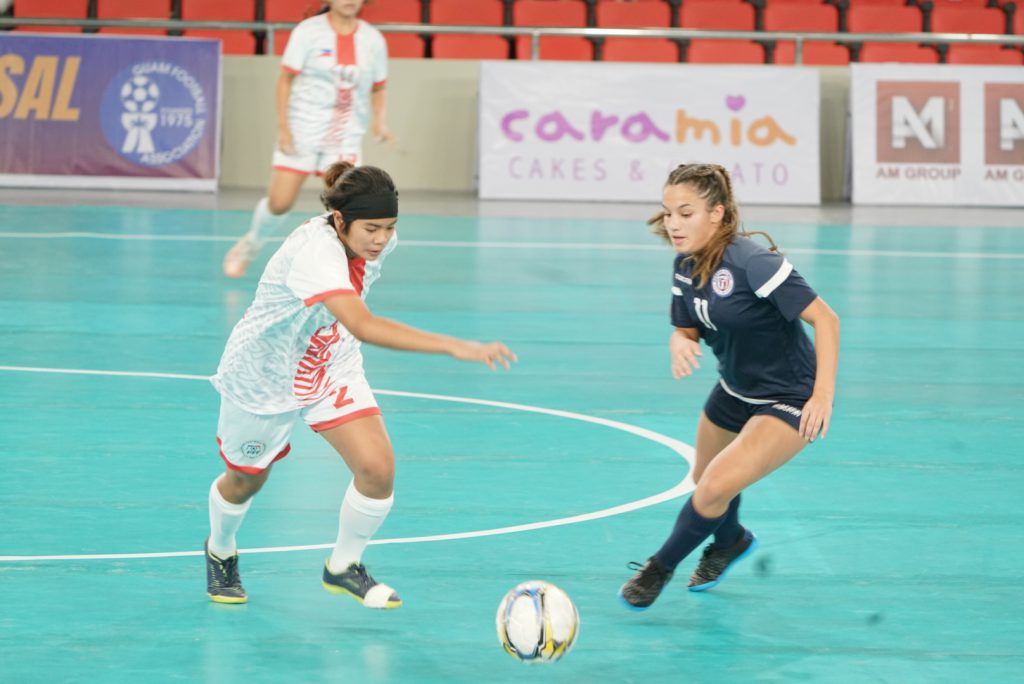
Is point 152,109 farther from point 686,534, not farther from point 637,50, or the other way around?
point 686,534

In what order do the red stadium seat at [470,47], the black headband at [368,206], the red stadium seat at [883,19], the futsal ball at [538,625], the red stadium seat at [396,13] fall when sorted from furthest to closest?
1. the red stadium seat at [883,19]
2. the red stadium seat at [396,13]
3. the red stadium seat at [470,47]
4. the black headband at [368,206]
5. the futsal ball at [538,625]

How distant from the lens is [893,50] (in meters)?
20.3

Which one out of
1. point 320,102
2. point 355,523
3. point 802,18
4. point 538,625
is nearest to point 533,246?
point 320,102

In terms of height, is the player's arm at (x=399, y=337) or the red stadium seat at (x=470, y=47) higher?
the red stadium seat at (x=470, y=47)

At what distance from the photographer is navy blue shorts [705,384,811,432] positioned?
4.99 metres

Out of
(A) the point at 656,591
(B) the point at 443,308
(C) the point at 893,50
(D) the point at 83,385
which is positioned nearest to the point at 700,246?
(A) the point at 656,591

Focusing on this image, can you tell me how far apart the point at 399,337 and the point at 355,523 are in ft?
2.60

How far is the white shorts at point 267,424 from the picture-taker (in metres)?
4.88

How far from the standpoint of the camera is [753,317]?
16.3 ft

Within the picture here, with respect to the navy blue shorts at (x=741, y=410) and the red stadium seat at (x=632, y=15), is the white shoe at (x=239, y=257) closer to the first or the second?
the navy blue shorts at (x=741, y=410)

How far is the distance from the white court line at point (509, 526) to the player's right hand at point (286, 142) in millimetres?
3357

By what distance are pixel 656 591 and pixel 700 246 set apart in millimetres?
1100

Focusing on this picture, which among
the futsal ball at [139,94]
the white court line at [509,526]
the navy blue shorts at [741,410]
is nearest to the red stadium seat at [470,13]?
the futsal ball at [139,94]

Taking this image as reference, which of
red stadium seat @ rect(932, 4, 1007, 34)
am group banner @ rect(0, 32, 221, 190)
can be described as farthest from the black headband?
red stadium seat @ rect(932, 4, 1007, 34)
